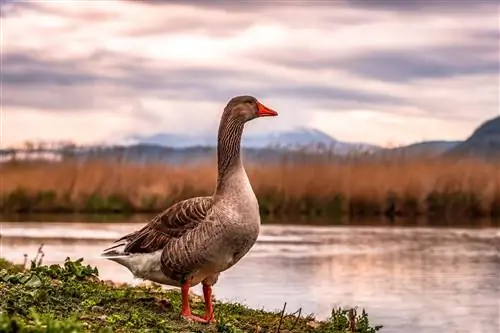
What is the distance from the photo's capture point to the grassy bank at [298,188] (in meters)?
37.8

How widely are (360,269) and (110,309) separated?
509 inches

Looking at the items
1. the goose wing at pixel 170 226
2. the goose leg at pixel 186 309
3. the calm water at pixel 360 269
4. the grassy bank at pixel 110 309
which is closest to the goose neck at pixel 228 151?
the goose wing at pixel 170 226

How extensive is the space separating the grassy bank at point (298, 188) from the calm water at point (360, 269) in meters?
2.99

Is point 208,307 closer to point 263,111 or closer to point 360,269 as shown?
point 263,111

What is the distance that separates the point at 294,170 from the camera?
3941cm

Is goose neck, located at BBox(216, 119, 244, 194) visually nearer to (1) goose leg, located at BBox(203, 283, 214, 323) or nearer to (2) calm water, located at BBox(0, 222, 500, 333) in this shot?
(1) goose leg, located at BBox(203, 283, 214, 323)

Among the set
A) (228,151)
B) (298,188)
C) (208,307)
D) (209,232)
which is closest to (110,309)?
(208,307)

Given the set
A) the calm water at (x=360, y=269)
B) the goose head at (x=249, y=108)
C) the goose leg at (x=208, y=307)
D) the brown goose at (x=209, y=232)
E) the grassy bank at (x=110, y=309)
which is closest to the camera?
the grassy bank at (x=110, y=309)

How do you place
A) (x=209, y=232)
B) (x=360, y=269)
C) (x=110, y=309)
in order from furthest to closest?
(x=360, y=269) < (x=110, y=309) < (x=209, y=232)

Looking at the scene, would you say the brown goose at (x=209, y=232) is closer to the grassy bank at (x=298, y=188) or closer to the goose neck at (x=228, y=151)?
the goose neck at (x=228, y=151)

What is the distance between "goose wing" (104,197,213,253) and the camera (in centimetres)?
1206

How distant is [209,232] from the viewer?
11.7 metres

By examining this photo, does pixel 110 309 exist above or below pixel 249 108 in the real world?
below

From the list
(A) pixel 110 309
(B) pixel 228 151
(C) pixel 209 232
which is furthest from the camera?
(B) pixel 228 151
